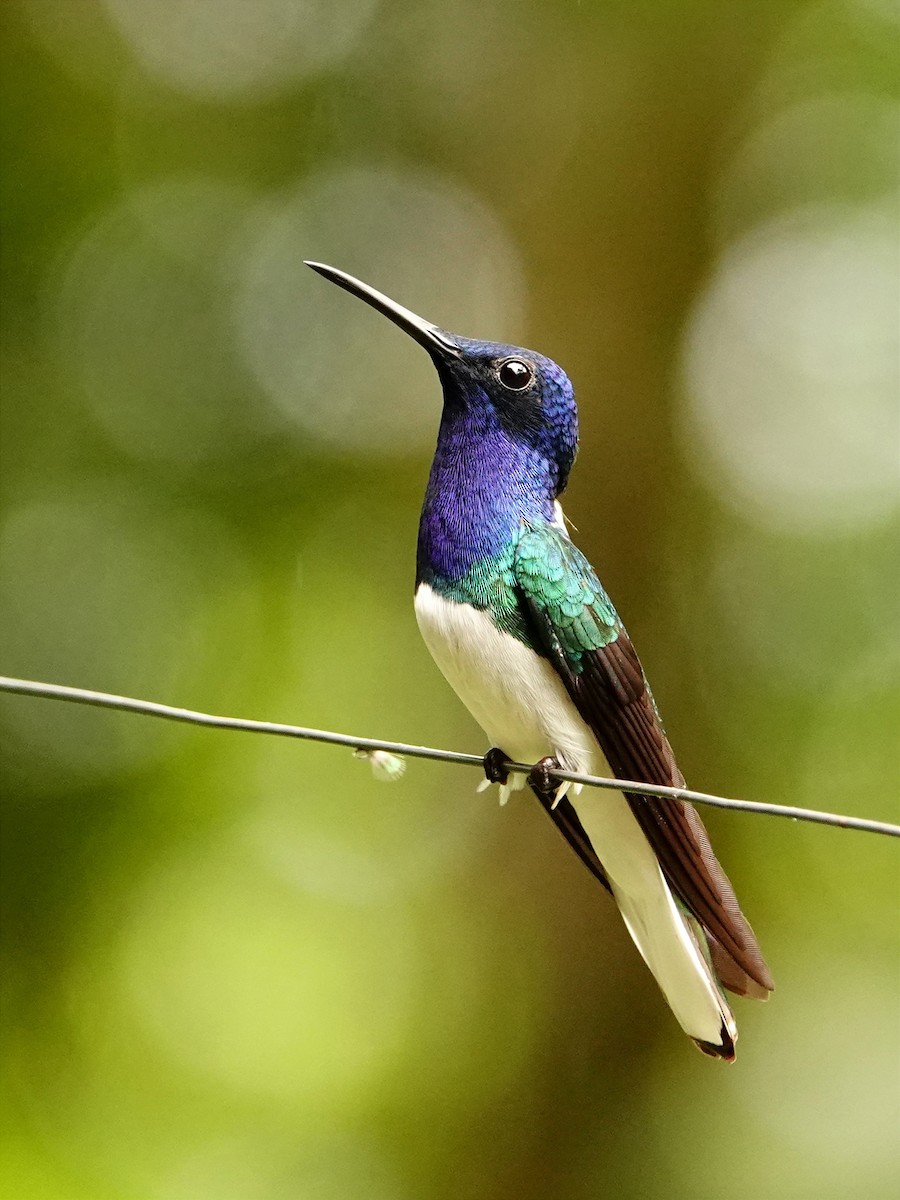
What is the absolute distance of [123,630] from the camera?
A: 859 cm

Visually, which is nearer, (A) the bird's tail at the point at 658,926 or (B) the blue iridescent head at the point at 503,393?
(A) the bird's tail at the point at 658,926

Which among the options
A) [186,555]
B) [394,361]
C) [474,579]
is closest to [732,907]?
[474,579]

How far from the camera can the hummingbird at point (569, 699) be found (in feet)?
9.12

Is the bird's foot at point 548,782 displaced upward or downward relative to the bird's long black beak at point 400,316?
downward

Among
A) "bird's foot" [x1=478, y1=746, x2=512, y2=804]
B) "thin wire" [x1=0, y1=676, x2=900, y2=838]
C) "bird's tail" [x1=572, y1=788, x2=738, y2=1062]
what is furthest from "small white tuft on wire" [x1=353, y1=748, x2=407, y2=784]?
"bird's tail" [x1=572, y1=788, x2=738, y2=1062]

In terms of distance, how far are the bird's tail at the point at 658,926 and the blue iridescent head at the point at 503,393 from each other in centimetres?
89

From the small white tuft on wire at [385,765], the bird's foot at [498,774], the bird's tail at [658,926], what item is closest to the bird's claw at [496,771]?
the bird's foot at [498,774]

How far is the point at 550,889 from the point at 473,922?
76cm

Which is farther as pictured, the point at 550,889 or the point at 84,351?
the point at 84,351

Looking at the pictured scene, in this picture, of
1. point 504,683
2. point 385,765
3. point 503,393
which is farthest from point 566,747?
point 503,393

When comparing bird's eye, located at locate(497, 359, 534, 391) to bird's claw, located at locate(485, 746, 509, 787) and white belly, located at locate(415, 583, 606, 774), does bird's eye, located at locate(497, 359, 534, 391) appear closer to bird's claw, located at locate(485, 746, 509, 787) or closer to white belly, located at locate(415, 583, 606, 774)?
white belly, located at locate(415, 583, 606, 774)

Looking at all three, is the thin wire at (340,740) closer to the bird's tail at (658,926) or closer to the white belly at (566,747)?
the white belly at (566,747)

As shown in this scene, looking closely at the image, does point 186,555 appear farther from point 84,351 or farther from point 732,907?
point 732,907

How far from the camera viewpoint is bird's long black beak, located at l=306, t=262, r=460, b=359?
316 cm
